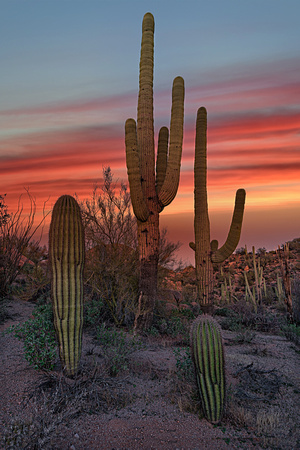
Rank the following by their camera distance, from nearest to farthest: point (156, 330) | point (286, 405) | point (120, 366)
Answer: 1. point (286, 405)
2. point (120, 366)
3. point (156, 330)

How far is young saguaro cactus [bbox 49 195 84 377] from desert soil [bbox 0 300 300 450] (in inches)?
18.4

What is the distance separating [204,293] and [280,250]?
134 inches

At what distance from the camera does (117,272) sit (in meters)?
9.95

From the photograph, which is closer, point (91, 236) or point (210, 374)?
point (210, 374)

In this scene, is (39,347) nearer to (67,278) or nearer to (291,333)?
(67,278)

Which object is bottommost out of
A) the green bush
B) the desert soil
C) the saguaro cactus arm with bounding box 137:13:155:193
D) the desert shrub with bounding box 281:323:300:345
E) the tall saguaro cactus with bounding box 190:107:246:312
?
the desert soil

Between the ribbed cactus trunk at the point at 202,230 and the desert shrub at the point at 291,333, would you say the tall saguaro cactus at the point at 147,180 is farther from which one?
the desert shrub at the point at 291,333

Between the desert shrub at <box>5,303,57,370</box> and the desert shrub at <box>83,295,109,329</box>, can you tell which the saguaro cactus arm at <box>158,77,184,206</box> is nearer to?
the desert shrub at <box>83,295,109,329</box>

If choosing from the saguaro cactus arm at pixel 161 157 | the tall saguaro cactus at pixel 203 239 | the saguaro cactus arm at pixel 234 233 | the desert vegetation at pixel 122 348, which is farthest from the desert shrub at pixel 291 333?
the saguaro cactus arm at pixel 161 157

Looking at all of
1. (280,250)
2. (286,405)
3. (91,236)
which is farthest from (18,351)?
(280,250)

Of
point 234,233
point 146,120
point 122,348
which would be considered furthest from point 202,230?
point 122,348

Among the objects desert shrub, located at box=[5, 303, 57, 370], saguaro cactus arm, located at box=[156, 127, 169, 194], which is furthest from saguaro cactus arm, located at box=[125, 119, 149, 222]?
desert shrub, located at box=[5, 303, 57, 370]

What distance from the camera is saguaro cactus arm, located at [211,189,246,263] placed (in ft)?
37.7

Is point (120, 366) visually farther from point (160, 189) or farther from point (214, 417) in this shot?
point (160, 189)
